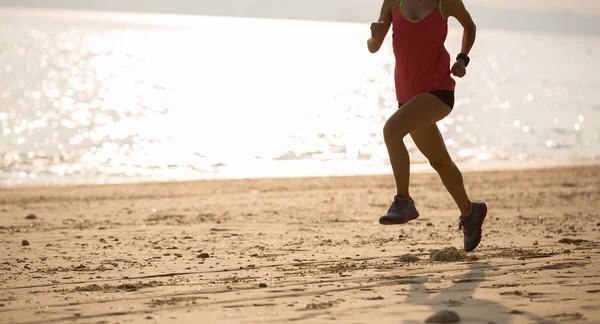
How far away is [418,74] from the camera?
21.2ft

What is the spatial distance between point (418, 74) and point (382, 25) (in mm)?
446

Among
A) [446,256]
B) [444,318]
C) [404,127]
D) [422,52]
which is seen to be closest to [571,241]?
[446,256]

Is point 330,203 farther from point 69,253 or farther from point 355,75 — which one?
point 355,75

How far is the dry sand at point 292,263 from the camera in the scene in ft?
16.9

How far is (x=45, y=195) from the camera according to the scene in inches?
566

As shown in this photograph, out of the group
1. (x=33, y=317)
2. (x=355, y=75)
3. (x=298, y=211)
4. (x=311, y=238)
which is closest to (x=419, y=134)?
(x=311, y=238)

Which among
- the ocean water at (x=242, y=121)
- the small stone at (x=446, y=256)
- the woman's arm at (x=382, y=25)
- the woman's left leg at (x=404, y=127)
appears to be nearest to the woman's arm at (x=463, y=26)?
the woman's left leg at (x=404, y=127)

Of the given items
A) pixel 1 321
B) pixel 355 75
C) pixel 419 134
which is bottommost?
pixel 1 321

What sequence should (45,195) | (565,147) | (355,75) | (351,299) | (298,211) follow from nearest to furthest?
1. (351,299)
2. (298,211)
3. (45,195)
4. (565,147)
5. (355,75)

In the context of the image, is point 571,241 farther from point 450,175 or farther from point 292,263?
point 292,263

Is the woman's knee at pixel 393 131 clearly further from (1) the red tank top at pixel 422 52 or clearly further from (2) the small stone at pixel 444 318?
(2) the small stone at pixel 444 318

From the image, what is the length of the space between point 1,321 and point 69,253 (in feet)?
8.66

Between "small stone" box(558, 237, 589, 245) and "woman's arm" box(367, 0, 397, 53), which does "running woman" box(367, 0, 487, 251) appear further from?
"small stone" box(558, 237, 589, 245)

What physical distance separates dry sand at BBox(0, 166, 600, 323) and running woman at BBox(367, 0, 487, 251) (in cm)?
76
